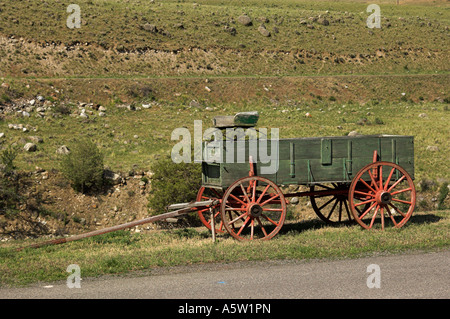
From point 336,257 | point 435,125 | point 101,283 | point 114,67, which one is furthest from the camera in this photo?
point 114,67

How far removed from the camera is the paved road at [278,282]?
29.6 ft

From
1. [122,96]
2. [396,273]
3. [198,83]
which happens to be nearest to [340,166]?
[396,273]

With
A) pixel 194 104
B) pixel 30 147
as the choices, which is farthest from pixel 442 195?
pixel 194 104

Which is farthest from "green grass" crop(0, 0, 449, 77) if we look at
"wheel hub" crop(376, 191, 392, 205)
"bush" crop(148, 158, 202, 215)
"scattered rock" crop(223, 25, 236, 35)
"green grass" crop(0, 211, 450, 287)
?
"wheel hub" crop(376, 191, 392, 205)

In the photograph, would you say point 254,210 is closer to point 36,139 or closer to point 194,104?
point 36,139

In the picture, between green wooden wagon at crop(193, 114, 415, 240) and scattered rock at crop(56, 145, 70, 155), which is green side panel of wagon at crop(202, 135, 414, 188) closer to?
green wooden wagon at crop(193, 114, 415, 240)

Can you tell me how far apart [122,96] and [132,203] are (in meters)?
19.0

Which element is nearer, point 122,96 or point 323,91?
point 122,96

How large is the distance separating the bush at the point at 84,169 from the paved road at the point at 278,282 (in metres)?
15.4

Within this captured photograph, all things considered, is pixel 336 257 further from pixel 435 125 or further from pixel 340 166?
pixel 435 125

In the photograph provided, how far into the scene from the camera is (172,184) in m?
24.6

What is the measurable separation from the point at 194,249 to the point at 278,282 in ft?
10.0
